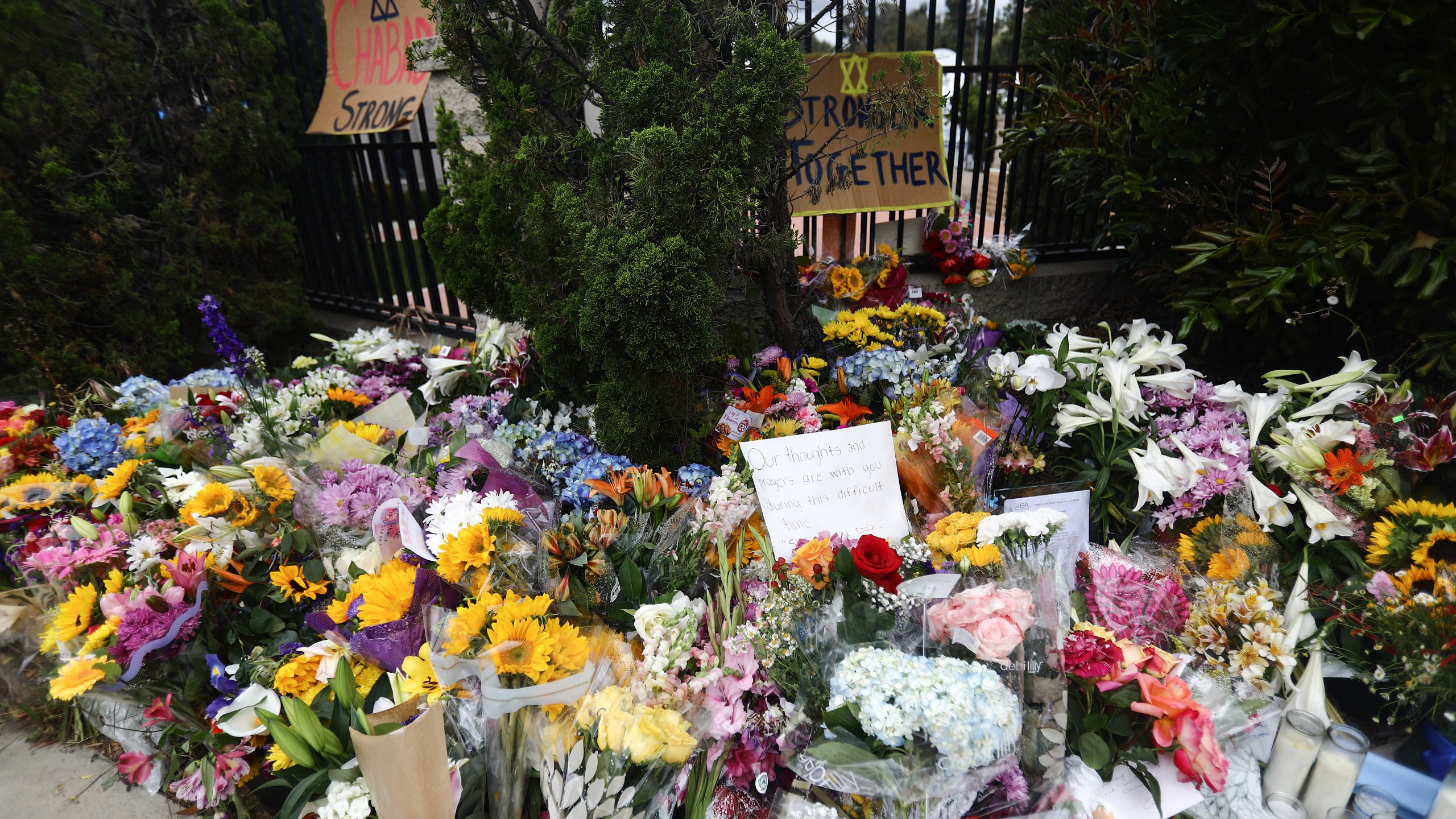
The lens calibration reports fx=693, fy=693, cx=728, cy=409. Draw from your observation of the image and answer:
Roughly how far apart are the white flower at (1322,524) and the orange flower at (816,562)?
104cm

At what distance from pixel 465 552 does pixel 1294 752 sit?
5.14 feet

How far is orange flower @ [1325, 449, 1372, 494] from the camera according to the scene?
1479mm

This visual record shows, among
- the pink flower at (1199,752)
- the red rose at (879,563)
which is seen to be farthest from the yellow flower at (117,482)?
the pink flower at (1199,752)

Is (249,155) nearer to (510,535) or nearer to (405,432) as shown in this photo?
(405,432)

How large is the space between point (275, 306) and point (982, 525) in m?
4.44

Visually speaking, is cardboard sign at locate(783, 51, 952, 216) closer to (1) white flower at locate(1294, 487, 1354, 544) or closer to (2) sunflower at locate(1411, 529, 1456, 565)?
(1) white flower at locate(1294, 487, 1354, 544)

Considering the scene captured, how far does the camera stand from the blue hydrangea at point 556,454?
1.88 metres

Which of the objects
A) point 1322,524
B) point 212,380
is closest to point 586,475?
point 1322,524

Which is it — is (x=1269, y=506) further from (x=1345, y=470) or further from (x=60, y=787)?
(x=60, y=787)

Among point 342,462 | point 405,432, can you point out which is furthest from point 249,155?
point 342,462

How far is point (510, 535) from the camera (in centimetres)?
142

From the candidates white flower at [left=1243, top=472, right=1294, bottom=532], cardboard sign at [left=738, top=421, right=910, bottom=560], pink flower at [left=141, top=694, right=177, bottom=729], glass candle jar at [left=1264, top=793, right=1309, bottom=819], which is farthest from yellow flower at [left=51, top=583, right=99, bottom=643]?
white flower at [left=1243, top=472, right=1294, bottom=532]

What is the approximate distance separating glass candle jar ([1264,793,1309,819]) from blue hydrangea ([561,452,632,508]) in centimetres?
146

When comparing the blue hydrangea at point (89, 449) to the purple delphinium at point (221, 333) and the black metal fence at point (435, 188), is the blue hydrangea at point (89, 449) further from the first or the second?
the black metal fence at point (435, 188)
